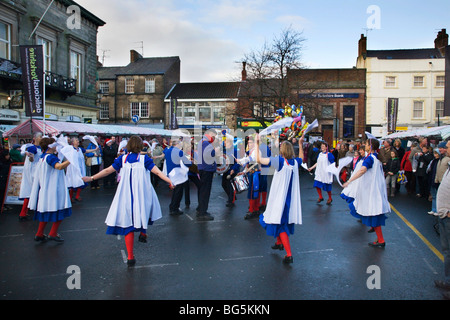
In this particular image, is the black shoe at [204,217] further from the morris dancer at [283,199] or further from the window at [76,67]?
the window at [76,67]

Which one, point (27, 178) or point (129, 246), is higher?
point (27, 178)

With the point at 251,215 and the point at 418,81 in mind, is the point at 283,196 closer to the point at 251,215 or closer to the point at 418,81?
the point at 251,215

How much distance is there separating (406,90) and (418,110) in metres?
2.52

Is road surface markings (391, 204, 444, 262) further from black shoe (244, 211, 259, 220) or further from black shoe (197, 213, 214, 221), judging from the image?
black shoe (197, 213, 214, 221)

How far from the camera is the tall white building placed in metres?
37.4

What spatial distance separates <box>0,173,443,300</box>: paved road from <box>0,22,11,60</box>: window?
14.0m

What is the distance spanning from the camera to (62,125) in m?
16.2

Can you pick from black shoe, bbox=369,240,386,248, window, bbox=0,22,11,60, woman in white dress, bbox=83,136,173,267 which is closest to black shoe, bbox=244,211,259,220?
black shoe, bbox=369,240,386,248

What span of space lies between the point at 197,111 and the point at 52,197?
41.3 metres

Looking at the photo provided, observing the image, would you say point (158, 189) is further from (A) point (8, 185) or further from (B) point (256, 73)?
(B) point (256, 73)

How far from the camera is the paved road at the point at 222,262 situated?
431 cm

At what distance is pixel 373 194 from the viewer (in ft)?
21.1

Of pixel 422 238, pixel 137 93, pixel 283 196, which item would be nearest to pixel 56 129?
pixel 283 196

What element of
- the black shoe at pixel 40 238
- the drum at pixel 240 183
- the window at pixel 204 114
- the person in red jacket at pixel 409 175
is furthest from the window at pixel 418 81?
the black shoe at pixel 40 238
